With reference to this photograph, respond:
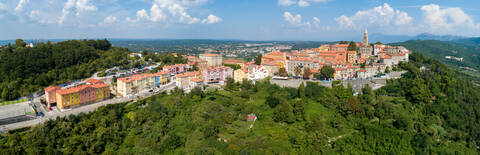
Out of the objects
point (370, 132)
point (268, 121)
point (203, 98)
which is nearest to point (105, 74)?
point (203, 98)

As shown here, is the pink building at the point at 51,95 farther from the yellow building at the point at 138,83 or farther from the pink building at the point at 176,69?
the pink building at the point at 176,69

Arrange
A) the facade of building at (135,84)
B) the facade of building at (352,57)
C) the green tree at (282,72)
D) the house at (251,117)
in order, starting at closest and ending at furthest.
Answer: the house at (251,117), the facade of building at (135,84), the green tree at (282,72), the facade of building at (352,57)

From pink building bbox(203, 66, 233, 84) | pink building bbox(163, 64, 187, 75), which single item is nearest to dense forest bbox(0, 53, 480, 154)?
pink building bbox(203, 66, 233, 84)

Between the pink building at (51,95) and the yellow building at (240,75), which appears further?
the yellow building at (240,75)

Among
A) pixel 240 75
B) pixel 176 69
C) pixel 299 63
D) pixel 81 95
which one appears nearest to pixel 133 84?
pixel 81 95

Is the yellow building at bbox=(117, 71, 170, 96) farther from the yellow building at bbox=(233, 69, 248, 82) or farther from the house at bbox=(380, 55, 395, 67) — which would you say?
the house at bbox=(380, 55, 395, 67)

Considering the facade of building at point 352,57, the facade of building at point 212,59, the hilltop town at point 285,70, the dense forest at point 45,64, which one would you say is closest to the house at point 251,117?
the hilltop town at point 285,70
